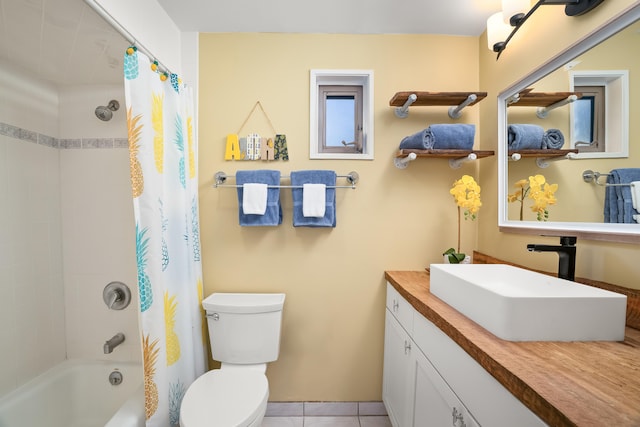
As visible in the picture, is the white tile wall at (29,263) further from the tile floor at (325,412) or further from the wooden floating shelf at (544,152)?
the wooden floating shelf at (544,152)

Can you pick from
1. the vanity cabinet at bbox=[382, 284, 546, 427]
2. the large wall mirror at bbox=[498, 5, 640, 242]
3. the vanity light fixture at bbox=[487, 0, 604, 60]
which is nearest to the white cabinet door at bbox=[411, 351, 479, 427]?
the vanity cabinet at bbox=[382, 284, 546, 427]

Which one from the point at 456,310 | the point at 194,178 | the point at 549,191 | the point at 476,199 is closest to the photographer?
the point at 456,310

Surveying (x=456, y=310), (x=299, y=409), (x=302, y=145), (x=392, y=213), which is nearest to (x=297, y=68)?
(x=302, y=145)

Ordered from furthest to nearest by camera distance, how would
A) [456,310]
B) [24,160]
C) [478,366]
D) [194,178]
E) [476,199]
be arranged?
[194,178], [476,199], [24,160], [456,310], [478,366]

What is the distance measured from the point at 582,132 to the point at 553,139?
0.13 metres

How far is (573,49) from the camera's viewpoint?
109 cm

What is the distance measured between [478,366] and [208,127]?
1839mm

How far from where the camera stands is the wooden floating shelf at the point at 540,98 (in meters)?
1.15

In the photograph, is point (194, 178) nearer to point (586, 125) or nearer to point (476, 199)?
point (476, 199)

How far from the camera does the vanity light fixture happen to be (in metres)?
1.04

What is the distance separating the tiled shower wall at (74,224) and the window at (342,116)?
123cm

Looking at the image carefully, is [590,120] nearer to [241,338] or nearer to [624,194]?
[624,194]

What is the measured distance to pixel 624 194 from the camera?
924mm

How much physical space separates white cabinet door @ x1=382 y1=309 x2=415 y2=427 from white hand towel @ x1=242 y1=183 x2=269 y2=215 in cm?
105
